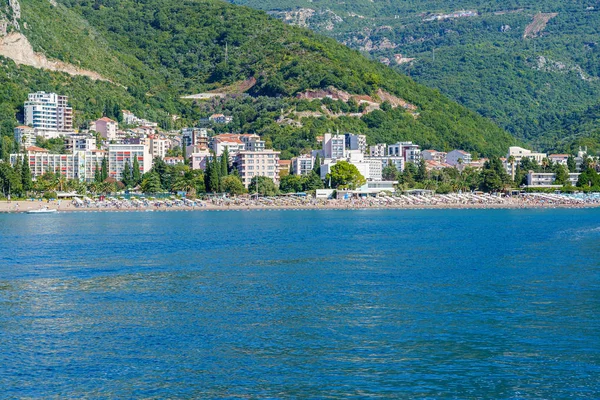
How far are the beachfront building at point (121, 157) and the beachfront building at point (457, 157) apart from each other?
5866cm

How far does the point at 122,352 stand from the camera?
23.4m

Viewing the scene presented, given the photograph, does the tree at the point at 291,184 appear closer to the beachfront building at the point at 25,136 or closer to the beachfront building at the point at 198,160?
the beachfront building at the point at 198,160

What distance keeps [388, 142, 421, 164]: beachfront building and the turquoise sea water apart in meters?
102

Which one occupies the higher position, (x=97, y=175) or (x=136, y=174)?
(x=136, y=174)

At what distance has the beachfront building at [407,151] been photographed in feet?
504

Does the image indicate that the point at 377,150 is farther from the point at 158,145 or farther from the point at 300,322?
the point at 300,322

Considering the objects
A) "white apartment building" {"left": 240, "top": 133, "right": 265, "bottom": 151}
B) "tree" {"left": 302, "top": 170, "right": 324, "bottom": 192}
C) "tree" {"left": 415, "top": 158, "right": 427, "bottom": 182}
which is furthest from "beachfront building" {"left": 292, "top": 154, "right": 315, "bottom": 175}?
"tree" {"left": 415, "top": 158, "right": 427, "bottom": 182}

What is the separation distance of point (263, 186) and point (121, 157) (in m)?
24.4

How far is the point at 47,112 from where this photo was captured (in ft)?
479

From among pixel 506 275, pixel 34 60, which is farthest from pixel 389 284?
pixel 34 60

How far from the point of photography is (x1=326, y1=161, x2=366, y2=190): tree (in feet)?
412

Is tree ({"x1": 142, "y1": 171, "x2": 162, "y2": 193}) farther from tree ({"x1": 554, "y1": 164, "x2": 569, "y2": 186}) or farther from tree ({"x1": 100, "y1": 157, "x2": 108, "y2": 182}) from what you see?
tree ({"x1": 554, "y1": 164, "x2": 569, "y2": 186})

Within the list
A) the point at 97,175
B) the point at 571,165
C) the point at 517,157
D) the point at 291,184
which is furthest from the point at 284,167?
the point at 571,165

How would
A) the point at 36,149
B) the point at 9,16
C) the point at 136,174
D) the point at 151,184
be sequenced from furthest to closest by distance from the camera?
the point at 9,16 < the point at 36,149 < the point at 136,174 < the point at 151,184
